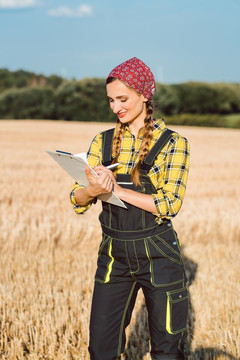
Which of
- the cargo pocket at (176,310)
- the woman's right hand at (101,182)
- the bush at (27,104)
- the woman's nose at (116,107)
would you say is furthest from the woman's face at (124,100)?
the bush at (27,104)

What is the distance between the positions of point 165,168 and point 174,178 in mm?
93

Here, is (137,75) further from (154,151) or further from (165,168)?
(165,168)

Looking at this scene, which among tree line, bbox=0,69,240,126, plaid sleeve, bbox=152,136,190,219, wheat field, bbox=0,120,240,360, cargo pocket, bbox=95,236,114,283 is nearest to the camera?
plaid sleeve, bbox=152,136,190,219

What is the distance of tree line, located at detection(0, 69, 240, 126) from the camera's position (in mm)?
50750

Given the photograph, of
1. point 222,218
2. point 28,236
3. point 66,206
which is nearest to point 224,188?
point 222,218

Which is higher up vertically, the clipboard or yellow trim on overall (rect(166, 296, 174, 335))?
the clipboard

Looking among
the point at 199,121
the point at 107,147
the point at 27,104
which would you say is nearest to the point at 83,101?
the point at 27,104

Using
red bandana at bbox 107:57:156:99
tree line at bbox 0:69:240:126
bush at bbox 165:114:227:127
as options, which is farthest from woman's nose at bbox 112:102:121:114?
tree line at bbox 0:69:240:126

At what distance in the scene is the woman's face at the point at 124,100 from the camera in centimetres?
248

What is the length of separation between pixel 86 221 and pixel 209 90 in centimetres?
5433

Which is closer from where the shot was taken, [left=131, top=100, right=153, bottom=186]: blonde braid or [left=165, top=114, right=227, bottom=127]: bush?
[left=131, top=100, right=153, bottom=186]: blonde braid

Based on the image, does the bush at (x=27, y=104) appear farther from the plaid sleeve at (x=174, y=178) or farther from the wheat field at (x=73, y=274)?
the plaid sleeve at (x=174, y=178)

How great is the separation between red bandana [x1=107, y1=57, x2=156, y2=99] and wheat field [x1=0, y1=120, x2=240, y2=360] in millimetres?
2029

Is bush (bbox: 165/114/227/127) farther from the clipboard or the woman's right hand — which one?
the woman's right hand
